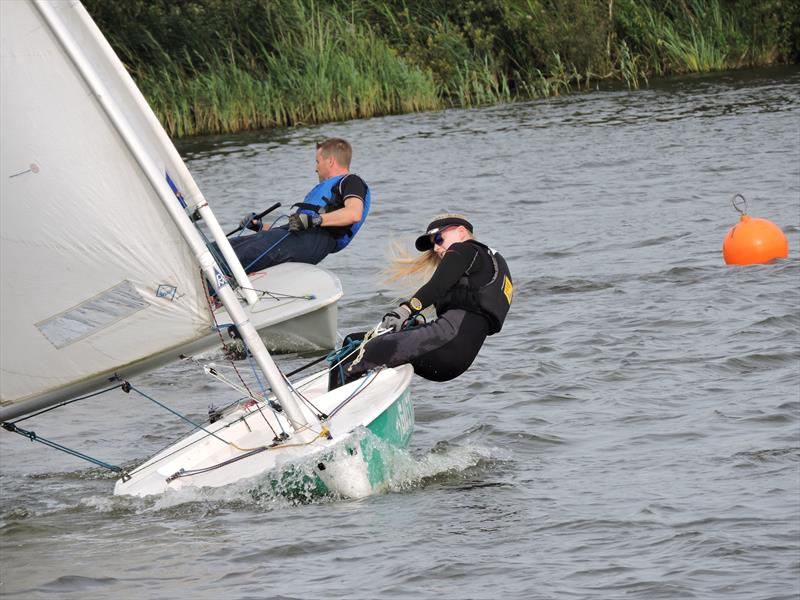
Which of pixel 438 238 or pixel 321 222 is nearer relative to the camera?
pixel 438 238

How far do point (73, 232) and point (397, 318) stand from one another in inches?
76.3

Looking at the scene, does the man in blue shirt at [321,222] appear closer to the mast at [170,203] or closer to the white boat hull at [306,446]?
the white boat hull at [306,446]

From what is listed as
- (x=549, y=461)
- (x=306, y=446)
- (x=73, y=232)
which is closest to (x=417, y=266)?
(x=549, y=461)

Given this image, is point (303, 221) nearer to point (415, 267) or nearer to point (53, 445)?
point (415, 267)

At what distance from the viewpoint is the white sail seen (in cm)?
625

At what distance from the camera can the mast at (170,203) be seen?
245 inches

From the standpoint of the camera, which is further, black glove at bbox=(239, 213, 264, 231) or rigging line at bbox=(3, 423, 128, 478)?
black glove at bbox=(239, 213, 264, 231)

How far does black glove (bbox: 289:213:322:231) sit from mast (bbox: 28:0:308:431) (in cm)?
285

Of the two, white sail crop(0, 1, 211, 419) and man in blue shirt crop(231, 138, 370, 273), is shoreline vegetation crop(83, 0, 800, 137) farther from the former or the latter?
white sail crop(0, 1, 211, 419)

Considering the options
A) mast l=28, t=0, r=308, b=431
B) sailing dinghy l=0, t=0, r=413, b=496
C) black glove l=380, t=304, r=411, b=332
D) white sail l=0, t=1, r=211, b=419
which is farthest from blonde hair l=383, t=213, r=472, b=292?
white sail l=0, t=1, r=211, b=419

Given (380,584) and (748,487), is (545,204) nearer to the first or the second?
(748,487)

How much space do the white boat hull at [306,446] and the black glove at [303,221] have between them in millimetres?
2244

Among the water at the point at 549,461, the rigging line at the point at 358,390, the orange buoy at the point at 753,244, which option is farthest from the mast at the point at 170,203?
the orange buoy at the point at 753,244

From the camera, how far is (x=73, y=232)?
20.9 feet
